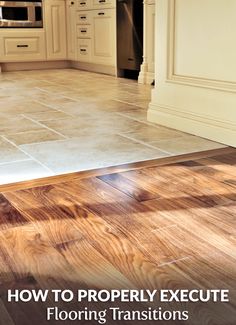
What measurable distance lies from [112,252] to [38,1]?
16.9 feet

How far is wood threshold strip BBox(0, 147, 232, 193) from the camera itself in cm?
159

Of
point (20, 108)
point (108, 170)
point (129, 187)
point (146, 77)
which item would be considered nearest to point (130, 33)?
point (146, 77)

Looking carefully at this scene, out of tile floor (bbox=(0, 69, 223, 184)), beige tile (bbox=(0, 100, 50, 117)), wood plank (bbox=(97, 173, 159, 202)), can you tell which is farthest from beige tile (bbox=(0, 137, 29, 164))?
beige tile (bbox=(0, 100, 50, 117))

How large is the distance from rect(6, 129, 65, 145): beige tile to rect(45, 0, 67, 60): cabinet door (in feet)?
12.4

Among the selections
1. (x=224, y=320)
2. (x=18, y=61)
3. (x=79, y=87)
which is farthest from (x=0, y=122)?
(x=18, y=61)

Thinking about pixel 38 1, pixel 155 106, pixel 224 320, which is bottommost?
pixel 224 320

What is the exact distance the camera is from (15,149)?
6.69 ft

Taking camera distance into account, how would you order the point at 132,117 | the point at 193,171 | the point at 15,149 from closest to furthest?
the point at 193,171
the point at 15,149
the point at 132,117

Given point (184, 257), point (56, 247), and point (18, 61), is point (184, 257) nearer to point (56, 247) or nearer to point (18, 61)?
point (56, 247)

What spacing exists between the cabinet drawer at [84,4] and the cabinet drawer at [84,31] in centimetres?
22

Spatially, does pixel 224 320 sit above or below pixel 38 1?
below

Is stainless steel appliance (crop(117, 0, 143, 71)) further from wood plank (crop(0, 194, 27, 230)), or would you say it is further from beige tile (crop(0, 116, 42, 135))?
wood plank (crop(0, 194, 27, 230))

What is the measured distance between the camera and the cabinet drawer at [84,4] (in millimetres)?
5327

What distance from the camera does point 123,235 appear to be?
1.21 m
